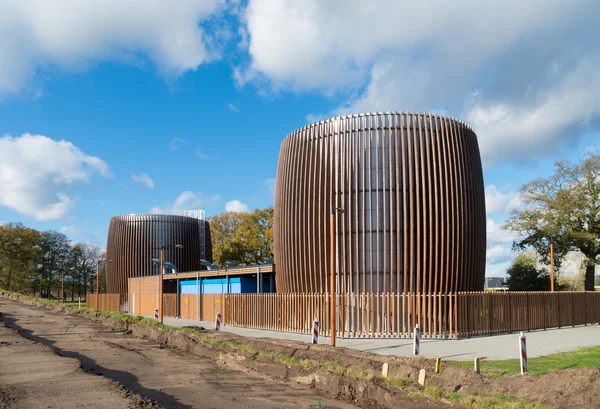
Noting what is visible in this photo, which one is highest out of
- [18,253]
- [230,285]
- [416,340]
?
[18,253]

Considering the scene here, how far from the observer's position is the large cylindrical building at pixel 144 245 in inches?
2028

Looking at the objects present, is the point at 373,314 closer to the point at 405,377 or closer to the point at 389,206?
the point at 389,206

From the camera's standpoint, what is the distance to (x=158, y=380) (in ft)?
39.6

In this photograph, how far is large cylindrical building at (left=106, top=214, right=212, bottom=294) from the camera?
5150 centimetres

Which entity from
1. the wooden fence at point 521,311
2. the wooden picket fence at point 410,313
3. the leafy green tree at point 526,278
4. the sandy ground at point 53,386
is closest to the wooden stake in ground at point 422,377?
the sandy ground at point 53,386

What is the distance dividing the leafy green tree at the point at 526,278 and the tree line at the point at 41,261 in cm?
→ 5334

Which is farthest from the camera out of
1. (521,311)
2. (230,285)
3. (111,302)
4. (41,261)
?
(41,261)

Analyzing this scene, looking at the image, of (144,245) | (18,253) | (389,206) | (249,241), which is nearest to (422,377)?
(389,206)

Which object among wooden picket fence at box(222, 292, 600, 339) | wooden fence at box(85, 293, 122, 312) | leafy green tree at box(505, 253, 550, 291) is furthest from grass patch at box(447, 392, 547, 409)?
wooden fence at box(85, 293, 122, 312)

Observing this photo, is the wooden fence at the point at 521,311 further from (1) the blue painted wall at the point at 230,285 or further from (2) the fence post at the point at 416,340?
(1) the blue painted wall at the point at 230,285

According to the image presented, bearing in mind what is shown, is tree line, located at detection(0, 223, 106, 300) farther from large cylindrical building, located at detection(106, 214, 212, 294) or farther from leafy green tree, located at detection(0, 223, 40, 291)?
large cylindrical building, located at detection(106, 214, 212, 294)

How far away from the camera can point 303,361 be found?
41.2 ft

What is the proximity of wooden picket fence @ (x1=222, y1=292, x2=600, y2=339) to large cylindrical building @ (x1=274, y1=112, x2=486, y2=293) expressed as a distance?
1.82m

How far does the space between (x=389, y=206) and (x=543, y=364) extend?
1186 centimetres
